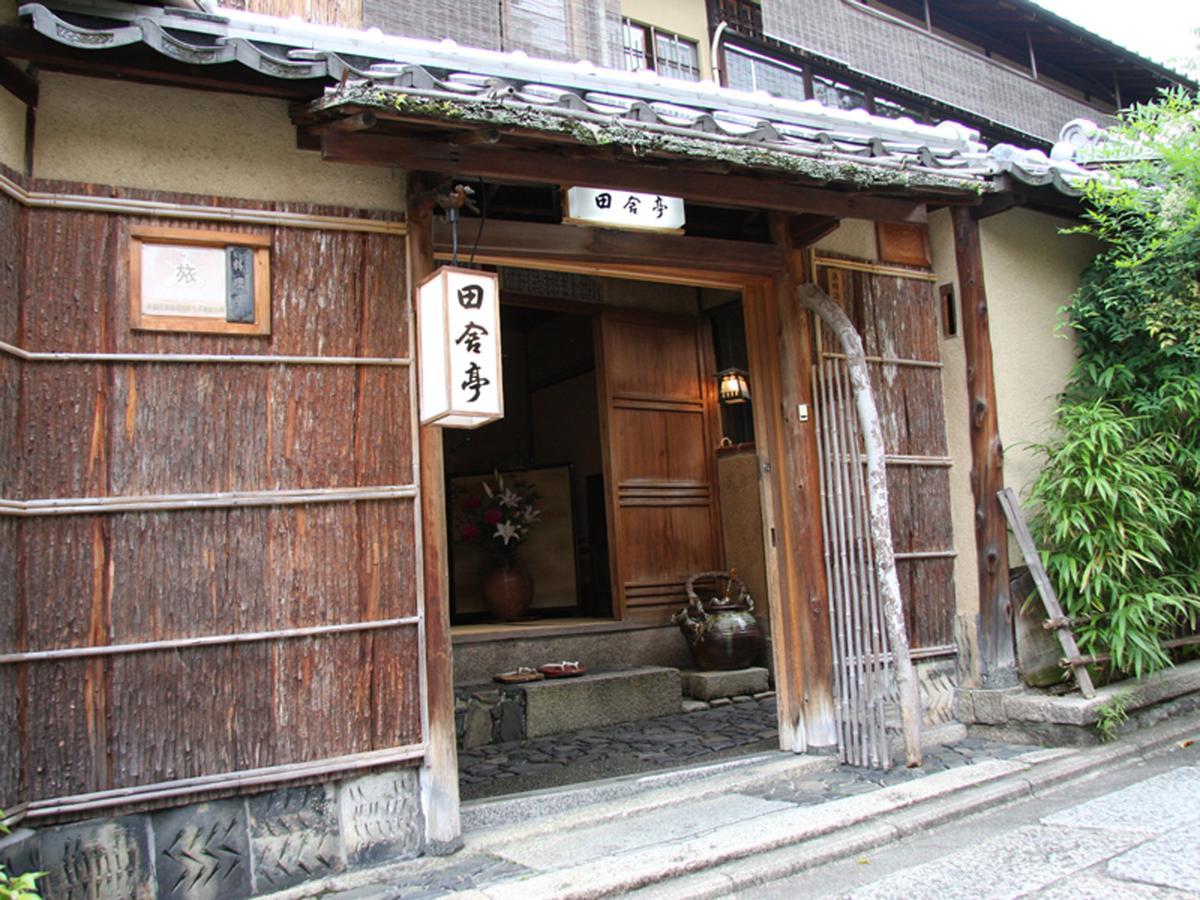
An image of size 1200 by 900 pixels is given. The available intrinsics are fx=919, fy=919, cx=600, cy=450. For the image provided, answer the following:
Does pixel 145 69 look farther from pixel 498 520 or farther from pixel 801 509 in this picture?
pixel 498 520

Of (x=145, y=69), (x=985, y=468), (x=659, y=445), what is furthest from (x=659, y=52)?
(x=145, y=69)

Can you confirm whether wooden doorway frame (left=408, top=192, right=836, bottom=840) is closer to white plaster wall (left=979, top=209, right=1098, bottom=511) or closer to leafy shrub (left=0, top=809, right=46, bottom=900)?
white plaster wall (left=979, top=209, right=1098, bottom=511)

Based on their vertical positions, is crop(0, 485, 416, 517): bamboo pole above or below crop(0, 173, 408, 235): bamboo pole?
below

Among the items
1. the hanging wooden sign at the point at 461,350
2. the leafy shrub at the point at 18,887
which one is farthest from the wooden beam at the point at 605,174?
the leafy shrub at the point at 18,887

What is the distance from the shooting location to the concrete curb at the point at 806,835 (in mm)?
4812

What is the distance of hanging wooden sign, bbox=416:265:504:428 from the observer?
5.16m

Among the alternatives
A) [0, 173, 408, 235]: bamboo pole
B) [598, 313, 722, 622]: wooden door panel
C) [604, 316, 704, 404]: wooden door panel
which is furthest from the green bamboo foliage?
[0, 173, 408, 235]: bamboo pole

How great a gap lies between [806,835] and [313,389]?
396cm

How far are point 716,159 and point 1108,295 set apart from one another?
4891mm

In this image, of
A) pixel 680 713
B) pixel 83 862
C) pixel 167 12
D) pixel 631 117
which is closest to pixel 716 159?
pixel 631 117

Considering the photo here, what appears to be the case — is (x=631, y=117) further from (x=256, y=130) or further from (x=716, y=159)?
(x=256, y=130)

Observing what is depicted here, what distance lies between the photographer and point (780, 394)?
25.0 feet

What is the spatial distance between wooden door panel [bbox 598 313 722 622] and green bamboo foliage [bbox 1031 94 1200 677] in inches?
173

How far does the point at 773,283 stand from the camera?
25.1 feet
